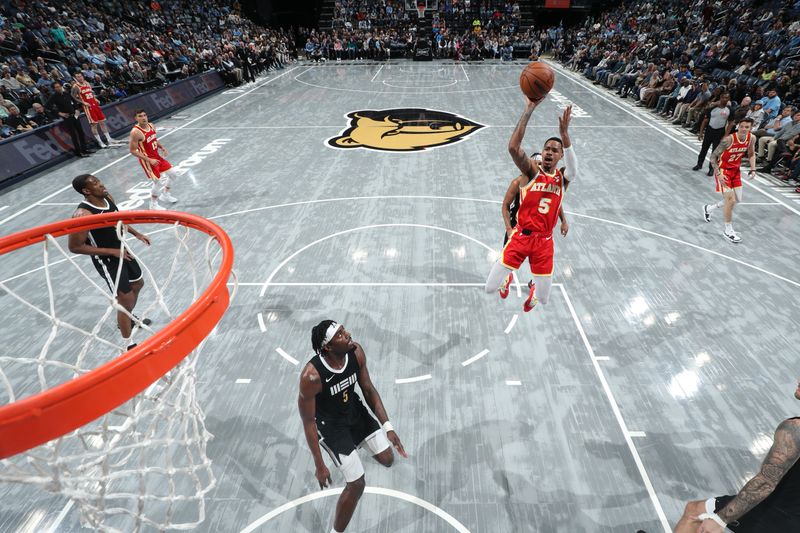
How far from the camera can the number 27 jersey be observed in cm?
427

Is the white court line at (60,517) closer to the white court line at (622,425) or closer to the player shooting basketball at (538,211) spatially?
the player shooting basketball at (538,211)

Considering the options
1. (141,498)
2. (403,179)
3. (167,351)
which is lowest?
(403,179)

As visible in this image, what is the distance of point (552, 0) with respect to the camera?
28938 mm

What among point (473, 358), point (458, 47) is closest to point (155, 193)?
point (473, 358)

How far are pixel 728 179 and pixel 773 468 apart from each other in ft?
19.0

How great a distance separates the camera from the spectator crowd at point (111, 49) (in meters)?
12.2

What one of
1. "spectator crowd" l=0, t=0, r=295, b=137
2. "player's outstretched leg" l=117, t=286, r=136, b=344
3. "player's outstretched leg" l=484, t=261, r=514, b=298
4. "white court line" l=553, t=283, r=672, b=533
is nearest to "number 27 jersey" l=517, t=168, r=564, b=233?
"player's outstretched leg" l=484, t=261, r=514, b=298

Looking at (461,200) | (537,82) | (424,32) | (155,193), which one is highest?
(537,82)

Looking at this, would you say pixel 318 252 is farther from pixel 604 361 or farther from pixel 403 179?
pixel 604 361

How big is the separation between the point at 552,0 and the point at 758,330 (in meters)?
30.4

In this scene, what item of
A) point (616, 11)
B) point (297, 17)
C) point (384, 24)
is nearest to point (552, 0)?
point (616, 11)

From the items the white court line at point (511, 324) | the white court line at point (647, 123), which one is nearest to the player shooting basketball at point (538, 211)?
the white court line at point (511, 324)

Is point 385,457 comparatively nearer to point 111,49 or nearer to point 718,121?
point 718,121

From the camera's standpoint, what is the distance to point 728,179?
6.60 metres
